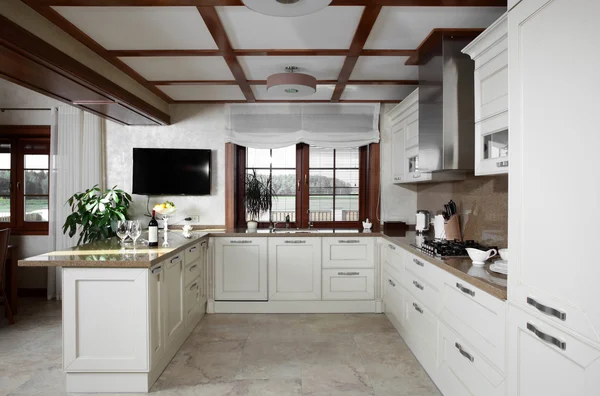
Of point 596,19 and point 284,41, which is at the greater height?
point 284,41

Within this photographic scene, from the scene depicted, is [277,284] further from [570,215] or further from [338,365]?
[570,215]

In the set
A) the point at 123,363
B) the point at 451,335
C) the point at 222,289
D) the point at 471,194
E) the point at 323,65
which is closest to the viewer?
the point at 451,335

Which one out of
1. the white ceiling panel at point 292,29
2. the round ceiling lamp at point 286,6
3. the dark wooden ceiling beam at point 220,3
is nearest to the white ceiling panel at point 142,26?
the dark wooden ceiling beam at point 220,3

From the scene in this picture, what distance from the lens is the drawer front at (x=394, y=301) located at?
10.9 ft

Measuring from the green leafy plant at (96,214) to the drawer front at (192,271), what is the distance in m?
1.13

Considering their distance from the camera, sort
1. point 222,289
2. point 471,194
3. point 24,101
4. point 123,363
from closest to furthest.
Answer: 1. point 123,363
2. point 471,194
3. point 222,289
4. point 24,101

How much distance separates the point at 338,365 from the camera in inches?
113

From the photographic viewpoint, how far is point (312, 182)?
4742 mm

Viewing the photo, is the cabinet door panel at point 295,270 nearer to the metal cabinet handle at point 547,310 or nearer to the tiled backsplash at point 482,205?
the tiled backsplash at point 482,205

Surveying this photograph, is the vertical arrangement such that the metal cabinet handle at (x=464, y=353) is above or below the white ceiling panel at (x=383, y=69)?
below

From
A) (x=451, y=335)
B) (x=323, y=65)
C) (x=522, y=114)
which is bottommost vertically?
(x=451, y=335)

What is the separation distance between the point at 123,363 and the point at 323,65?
8.90 feet

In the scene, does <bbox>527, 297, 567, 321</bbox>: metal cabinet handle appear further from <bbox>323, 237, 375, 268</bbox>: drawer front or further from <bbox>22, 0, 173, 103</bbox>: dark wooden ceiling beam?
<bbox>22, 0, 173, 103</bbox>: dark wooden ceiling beam

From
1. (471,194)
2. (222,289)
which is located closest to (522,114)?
(471,194)
